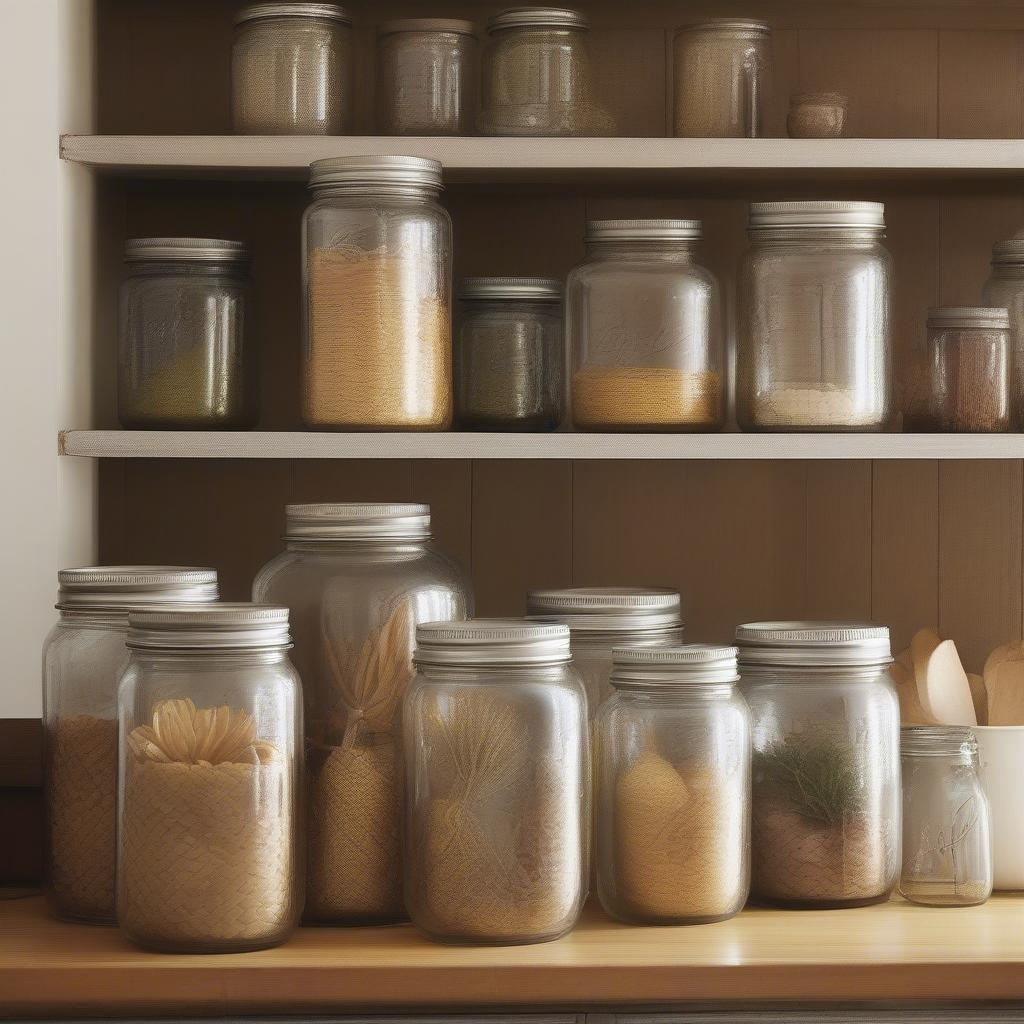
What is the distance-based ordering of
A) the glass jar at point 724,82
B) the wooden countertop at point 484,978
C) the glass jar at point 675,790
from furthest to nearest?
the glass jar at point 724,82
the glass jar at point 675,790
the wooden countertop at point 484,978

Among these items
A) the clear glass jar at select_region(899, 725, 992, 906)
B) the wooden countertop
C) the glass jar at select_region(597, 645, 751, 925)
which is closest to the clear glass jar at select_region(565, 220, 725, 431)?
the glass jar at select_region(597, 645, 751, 925)

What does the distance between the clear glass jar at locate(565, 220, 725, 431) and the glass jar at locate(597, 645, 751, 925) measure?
0.25 metres

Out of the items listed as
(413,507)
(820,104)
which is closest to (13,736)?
(413,507)

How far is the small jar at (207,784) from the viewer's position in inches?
44.1

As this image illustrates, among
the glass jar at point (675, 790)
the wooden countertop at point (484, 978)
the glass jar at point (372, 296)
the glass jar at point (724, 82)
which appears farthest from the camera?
the glass jar at point (724, 82)

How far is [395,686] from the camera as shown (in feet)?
4.06

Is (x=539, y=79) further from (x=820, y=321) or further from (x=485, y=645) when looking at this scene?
(x=485, y=645)

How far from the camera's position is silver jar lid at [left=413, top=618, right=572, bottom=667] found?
3.78ft

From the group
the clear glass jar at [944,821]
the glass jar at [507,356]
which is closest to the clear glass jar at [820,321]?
the glass jar at [507,356]

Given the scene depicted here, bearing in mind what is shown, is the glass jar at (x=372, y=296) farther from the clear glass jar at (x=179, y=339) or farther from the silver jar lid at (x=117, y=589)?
the silver jar lid at (x=117, y=589)

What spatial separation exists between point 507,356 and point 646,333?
136 millimetres

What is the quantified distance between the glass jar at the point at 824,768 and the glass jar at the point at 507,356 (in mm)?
309

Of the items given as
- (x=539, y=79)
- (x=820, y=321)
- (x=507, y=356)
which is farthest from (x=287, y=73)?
(x=820, y=321)

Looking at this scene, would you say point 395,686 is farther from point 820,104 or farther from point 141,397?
point 820,104
